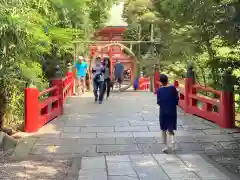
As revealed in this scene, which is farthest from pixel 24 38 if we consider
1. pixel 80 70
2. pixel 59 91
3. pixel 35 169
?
pixel 80 70

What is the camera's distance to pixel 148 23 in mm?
24016

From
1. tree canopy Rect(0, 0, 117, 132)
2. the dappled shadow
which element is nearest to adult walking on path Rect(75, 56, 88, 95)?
tree canopy Rect(0, 0, 117, 132)

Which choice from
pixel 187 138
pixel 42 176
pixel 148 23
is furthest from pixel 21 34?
pixel 148 23

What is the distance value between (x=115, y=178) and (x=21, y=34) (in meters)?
2.21

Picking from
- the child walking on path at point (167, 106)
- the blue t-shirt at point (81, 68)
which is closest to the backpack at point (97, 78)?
the blue t-shirt at point (81, 68)

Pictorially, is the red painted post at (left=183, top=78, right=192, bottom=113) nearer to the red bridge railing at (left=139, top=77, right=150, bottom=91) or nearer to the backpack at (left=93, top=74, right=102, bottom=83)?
the backpack at (left=93, top=74, right=102, bottom=83)

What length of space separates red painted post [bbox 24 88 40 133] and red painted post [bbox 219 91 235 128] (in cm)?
384

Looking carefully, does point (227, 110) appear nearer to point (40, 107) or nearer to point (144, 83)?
point (40, 107)

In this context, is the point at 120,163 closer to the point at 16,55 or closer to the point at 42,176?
the point at 42,176

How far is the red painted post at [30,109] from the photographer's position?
827 cm

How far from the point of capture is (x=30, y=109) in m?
8.27

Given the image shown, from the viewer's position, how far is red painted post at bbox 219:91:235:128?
28.1ft

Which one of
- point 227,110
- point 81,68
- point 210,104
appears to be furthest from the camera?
point 81,68

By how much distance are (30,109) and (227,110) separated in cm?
399
